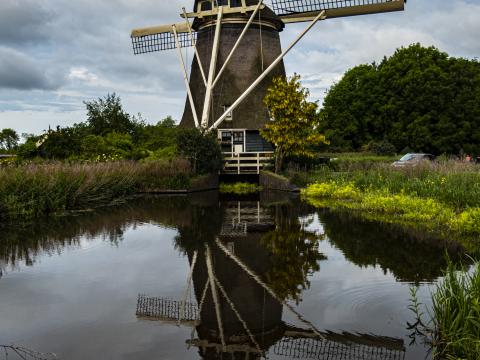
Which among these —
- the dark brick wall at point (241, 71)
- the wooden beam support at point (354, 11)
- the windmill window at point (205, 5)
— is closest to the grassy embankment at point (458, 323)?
the dark brick wall at point (241, 71)

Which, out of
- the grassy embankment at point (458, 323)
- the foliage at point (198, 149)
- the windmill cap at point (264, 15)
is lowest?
the grassy embankment at point (458, 323)

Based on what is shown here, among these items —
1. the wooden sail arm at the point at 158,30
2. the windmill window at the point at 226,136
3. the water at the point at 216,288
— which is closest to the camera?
the water at the point at 216,288

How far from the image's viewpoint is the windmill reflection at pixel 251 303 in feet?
18.1

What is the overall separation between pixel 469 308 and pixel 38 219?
1314cm

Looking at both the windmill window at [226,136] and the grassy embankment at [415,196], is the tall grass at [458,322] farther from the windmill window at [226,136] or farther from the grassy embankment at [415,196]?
the windmill window at [226,136]

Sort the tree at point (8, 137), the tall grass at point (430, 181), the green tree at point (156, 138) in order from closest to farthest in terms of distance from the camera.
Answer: the tall grass at point (430, 181) < the green tree at point (156, 138) < the tree at point (8, 137)

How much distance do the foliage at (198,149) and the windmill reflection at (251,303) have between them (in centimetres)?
1567

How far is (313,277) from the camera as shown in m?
8.42

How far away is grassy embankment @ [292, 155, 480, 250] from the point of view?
12.9 m

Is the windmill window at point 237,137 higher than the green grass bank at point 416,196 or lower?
higher

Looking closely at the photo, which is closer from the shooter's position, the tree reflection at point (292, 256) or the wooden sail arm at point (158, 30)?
the tree reflection at point (292, 256)

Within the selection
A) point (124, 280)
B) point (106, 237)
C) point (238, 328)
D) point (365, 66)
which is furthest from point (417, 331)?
point (365, 66)

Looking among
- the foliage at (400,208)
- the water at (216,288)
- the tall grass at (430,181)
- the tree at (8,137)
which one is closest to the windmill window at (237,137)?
the tall grass at (430,181)

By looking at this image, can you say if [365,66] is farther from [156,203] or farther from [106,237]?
[106,237]
